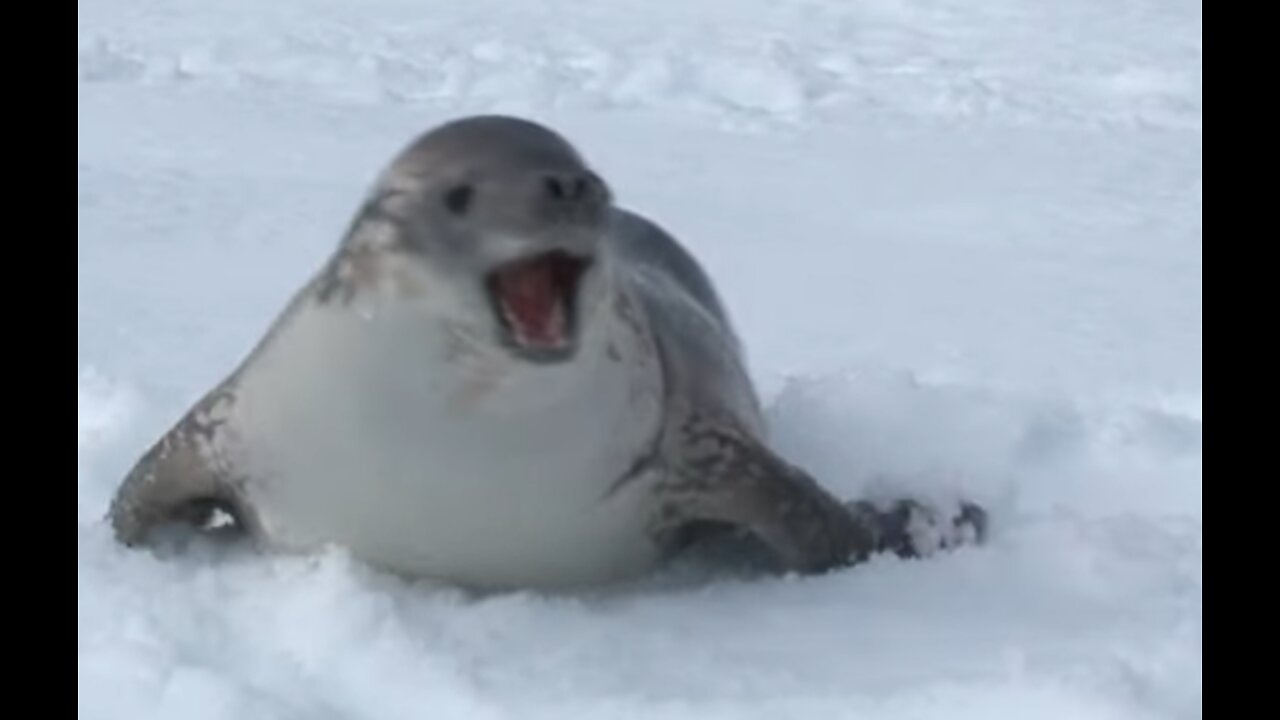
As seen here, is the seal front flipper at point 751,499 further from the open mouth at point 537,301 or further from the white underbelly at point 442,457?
the open mouth at point 537,301

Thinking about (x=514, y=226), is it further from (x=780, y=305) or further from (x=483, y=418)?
(x=780, y=305)

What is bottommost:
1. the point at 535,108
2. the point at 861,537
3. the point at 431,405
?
the point at 535,108

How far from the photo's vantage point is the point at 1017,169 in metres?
7.38

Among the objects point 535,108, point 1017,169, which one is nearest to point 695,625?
point 1017,169

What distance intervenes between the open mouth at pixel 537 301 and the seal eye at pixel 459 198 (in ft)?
0.32

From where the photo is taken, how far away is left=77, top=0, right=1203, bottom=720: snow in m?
2.84

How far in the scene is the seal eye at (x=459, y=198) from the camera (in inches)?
112

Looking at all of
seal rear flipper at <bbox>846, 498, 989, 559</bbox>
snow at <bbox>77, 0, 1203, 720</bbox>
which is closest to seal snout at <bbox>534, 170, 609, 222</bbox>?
snow at <bbox>77, 0, 1203, 720</bbox>

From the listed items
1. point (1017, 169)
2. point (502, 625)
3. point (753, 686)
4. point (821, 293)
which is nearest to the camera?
point (753, 686)

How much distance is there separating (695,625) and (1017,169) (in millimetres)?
4529

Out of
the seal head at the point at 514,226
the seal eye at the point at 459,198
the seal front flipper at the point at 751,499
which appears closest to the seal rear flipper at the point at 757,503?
the seal front flipper at the point at 751,499

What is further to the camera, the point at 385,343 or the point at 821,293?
the point at 821,293

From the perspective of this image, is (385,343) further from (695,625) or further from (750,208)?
(750,208)

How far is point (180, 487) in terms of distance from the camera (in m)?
3.33
